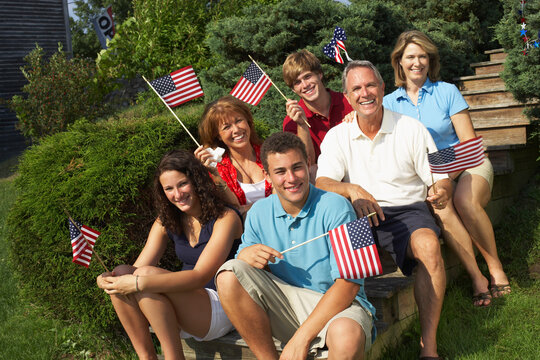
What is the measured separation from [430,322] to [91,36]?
88.2 feet

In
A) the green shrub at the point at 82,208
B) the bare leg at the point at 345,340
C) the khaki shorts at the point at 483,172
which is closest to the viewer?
the bare leg at the point at 345,340

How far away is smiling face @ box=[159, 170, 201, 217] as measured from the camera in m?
2.98

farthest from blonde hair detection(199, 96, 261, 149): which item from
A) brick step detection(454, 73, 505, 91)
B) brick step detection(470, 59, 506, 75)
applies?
brick step detection(470, 59, 506, 75)

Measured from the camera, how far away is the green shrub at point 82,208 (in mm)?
3363

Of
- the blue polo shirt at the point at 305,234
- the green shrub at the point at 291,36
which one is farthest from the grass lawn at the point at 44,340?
the green shrub at the point at 291,36

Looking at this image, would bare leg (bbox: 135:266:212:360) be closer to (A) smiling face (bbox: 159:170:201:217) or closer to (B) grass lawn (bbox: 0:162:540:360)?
(A) smiling face (bbox: 159:170:201:217)

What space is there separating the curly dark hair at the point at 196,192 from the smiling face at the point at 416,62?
166cm

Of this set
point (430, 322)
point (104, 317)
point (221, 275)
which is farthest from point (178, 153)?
point (430, 322)

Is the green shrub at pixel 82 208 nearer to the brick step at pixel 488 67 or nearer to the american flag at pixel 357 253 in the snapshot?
the american flag at pixel 357 253

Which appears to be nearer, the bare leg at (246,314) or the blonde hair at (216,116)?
the bare leg at (246,314)

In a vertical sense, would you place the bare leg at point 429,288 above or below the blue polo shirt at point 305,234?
below

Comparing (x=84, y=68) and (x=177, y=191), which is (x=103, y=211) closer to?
(x=177, y=191)

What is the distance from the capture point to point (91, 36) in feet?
87.8

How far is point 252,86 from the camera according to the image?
163 inches
